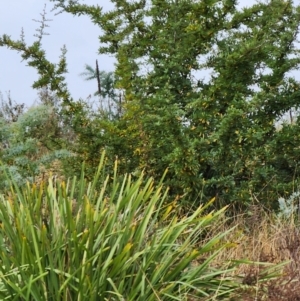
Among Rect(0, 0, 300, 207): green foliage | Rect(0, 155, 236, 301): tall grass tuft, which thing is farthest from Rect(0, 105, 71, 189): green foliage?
Rect(0, 155, 236, 301): tall grass tuft

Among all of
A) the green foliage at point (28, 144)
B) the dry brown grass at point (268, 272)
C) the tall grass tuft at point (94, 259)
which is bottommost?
the dry brown grass at point (268, 272)

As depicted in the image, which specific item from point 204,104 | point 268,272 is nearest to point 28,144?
point 204,104

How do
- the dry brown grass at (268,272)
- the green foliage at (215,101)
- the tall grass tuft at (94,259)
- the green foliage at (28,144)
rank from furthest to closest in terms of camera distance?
the green foliage at (28,144) → the green foliage at (215,101) → the dry brown grass at (268,272) → the tall grass tuft at (94,259)

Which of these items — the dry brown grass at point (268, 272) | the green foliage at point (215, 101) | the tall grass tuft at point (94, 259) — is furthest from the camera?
the green foliage at point (215, 101)

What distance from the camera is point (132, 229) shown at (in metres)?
4.00

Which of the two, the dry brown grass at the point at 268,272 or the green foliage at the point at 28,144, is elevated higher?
the green foliage at the point at 28,144

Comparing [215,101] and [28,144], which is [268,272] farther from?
[28,144]

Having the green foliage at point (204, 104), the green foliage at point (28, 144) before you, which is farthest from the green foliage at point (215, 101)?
the green foliage at point (28, 144)

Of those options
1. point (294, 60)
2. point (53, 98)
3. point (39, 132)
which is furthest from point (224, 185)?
point (53, 98)

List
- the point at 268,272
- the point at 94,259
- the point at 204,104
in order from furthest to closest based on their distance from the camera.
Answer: the point at 204,104, the point at 268,272, the point at 94,259

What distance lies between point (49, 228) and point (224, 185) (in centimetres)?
296

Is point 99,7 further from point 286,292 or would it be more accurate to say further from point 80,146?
point 286,292

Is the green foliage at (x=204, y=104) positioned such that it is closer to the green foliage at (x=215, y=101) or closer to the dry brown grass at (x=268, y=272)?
the green foliage at (x=215, y=101)

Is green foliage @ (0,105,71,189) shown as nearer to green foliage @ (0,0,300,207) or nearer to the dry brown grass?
green foliage @ (0,0,300,207)
